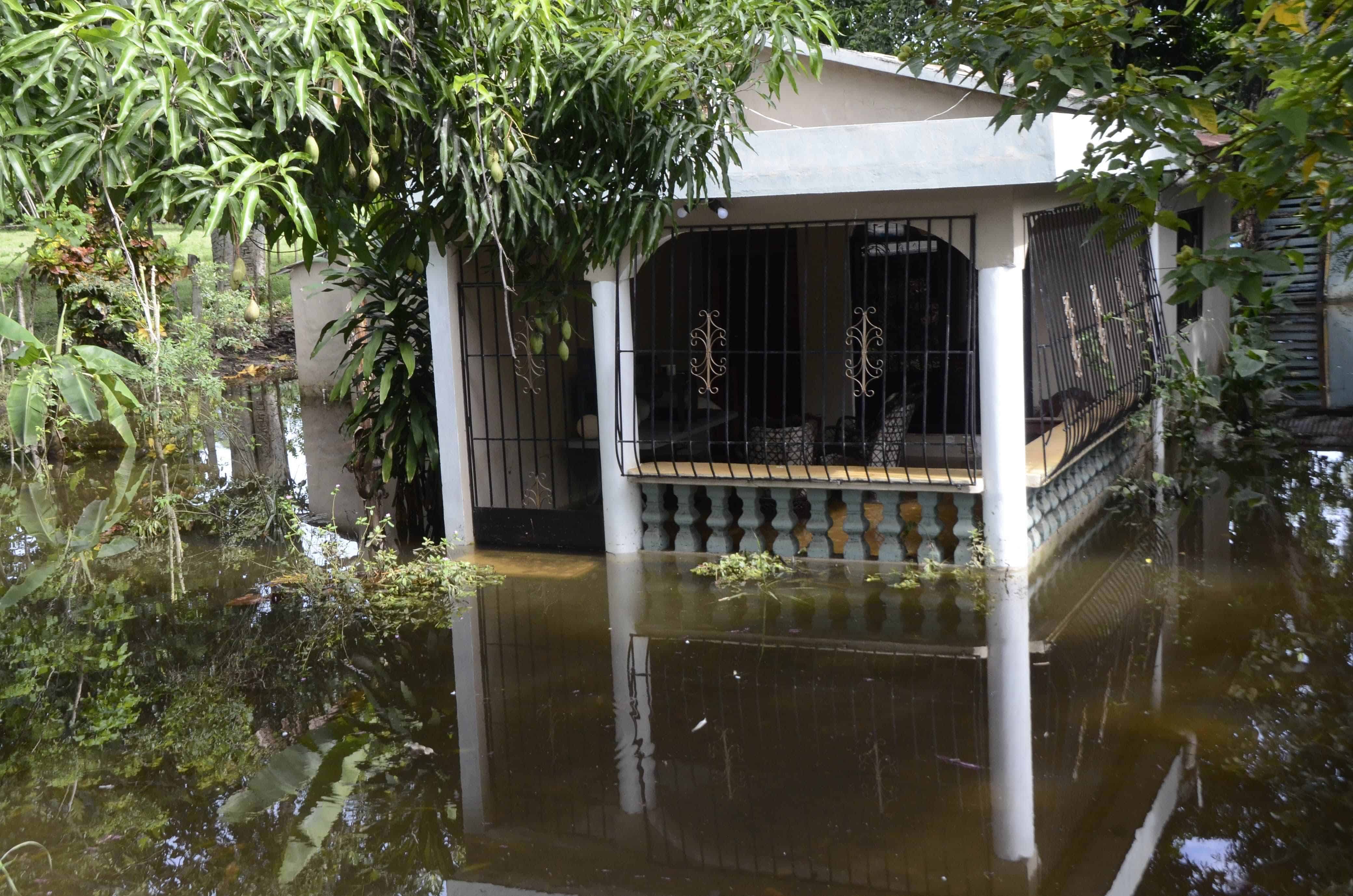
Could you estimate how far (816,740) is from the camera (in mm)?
4797

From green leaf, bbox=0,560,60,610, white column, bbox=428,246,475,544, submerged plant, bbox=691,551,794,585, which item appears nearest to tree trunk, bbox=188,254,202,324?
green leaf, bbox=0,560,60,610

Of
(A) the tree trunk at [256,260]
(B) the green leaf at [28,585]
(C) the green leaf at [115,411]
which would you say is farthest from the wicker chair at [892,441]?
(A) the tree trunk at [256,260]

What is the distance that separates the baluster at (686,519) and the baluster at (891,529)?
4.07ft

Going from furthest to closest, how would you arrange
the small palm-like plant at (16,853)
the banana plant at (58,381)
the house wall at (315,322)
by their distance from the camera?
the house wall at (315,322)
the small palm-like plant at (16,853)
the banana plant at (58,381)

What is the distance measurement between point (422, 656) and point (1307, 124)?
4.63 meters

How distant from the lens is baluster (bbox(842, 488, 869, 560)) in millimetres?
7352

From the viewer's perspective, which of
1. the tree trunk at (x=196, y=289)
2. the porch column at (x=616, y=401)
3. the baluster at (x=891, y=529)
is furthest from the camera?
the tree trunk at (x=196, y=289)

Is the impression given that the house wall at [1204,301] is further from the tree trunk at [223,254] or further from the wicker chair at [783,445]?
the tree trunk at [223,254]

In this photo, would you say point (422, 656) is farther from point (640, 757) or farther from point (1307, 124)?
point (1307, 124)

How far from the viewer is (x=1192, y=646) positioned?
5.70m

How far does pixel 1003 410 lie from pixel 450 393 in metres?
3.69

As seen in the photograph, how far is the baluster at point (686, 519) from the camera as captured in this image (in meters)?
7.66

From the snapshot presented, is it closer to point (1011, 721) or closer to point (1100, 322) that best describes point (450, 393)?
point (1011, 721)


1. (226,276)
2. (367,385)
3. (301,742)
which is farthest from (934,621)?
(226,276)
